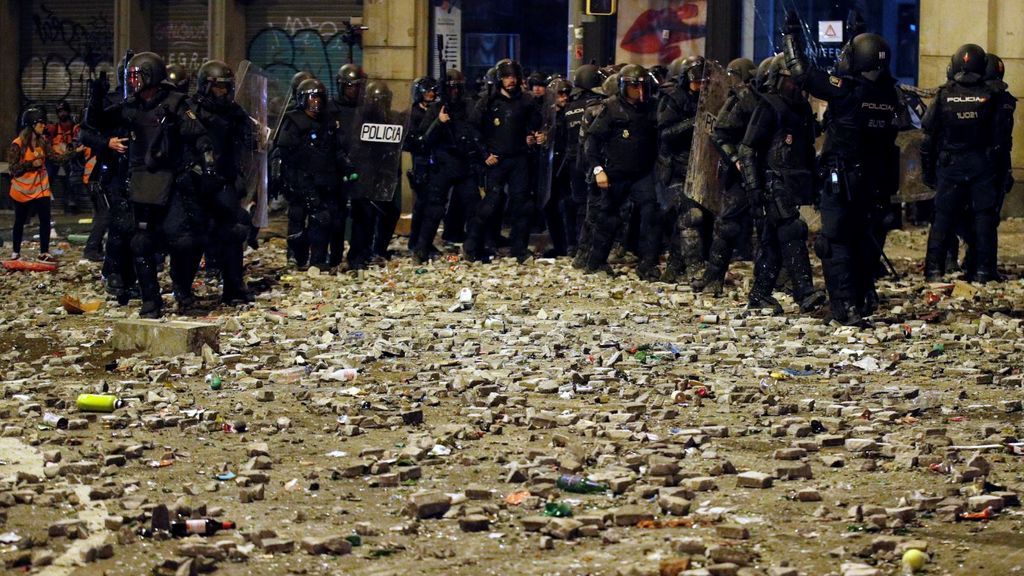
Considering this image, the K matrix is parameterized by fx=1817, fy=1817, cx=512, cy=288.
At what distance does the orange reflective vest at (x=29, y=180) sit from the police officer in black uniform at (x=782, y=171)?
7.67 m

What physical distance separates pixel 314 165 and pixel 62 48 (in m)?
11.6

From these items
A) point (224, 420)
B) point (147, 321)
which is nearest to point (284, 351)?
point (147, 321)

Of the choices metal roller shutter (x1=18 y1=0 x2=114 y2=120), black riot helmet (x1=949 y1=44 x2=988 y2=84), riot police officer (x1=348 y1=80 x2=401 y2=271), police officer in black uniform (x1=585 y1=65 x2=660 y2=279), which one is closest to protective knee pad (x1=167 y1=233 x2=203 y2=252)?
riot police officer (x1=348 y1=80 x2=401 y2=271)

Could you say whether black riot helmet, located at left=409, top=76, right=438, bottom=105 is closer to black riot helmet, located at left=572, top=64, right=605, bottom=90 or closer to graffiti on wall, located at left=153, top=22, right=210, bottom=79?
black riot helmet, located at left=572, top=64, right=605, bottom=90

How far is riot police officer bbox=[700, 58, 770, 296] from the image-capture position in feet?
40.3

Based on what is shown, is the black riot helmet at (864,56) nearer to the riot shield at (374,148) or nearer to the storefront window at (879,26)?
the riot shield at (374,148)

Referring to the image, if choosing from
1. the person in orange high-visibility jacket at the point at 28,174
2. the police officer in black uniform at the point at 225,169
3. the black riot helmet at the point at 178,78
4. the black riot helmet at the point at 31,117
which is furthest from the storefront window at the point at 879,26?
the black riot helmet at the point at 178,78

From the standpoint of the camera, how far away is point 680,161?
46.2 ft

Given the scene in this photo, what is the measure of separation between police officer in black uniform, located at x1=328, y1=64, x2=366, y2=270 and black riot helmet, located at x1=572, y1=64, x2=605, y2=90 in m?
1.87

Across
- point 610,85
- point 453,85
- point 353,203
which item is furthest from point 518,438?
point 453,85

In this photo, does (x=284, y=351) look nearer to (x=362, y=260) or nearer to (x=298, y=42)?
(x=362, y=260)

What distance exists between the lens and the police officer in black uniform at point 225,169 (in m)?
13.1

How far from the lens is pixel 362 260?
51.9ft

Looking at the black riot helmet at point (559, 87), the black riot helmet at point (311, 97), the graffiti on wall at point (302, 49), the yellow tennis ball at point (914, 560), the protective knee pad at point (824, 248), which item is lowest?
the yellow tennis ball at point (914, 560)
